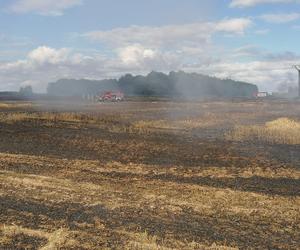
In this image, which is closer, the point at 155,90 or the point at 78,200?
the point at 78,200

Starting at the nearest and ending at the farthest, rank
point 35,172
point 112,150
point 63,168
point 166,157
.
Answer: point 35,172 < point 63,168 < point 166,157 < point 112,150

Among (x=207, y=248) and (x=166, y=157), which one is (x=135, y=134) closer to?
(x=166, y=157)

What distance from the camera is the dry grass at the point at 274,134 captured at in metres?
Answer: 22.6

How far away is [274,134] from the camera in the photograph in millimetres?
24391

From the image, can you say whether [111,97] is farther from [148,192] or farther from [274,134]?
[148,192]

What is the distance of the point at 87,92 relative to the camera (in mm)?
86938

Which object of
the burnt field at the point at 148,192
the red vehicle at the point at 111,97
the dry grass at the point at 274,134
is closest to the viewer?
the burnt field at the point at 148,192

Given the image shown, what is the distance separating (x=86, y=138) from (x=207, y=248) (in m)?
15.2

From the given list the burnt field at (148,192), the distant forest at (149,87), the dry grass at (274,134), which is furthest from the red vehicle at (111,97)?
the burnt field at (148,192)

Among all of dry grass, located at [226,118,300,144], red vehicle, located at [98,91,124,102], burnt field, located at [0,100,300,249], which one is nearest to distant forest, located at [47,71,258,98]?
red vehicle, located at [98,91,124,102]

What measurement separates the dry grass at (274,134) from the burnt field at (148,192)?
31cm

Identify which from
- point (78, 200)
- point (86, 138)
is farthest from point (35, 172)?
point (86, 138)

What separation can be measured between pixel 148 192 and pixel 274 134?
46.4 ft

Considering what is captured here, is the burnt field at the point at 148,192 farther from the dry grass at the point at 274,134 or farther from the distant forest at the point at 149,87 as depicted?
the distant forest at the point at 149,87
